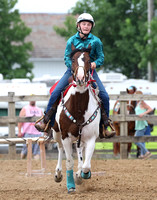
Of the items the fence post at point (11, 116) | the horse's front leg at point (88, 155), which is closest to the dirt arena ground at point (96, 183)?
the horse's front leg at point (88, 155)

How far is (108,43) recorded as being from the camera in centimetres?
3259

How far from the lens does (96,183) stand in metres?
10.1

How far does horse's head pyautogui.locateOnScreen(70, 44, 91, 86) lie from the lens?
24.8 feet

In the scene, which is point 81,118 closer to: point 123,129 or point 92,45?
point 92,45

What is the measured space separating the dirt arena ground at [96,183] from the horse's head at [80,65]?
6.73 ft

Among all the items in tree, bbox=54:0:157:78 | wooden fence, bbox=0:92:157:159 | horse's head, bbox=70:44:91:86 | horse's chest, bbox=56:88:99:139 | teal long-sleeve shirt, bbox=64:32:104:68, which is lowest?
wooden fence, bbox=0:92:157:159

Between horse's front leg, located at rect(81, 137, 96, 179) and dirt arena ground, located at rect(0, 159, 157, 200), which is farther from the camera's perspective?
dirt arena ground, located at rect(0, 159, 157, 200)

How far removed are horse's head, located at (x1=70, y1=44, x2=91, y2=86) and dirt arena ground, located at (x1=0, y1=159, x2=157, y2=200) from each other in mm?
2051

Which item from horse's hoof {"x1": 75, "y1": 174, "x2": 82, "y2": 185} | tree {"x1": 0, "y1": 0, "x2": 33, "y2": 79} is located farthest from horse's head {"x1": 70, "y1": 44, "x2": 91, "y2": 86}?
tree {"x1": 0, "y1": 0, "x2": 33, "y2": 79}

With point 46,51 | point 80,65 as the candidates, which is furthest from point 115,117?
point 46,51

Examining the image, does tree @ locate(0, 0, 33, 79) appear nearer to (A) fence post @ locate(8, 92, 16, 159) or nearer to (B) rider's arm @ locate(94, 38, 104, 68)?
(A) fence post @ locate(8, 92, 16, 159)

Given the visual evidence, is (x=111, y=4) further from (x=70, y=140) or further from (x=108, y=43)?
(x=70, y=140)

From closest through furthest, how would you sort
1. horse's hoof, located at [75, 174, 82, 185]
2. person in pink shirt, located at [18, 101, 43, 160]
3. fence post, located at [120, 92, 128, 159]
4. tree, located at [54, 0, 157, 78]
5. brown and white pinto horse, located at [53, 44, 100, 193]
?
brown and white pinto horse, located at [53, 44, 100, 193] → horse's hoof, located at [75, 174, 82, 185] → fence post, located at [120, 92, 128, 159] → person in pink shirt, located at [18, 101, 43, 160] → tree, located at [54, 0, 157, 78]

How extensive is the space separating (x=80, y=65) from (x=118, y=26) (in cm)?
2468
